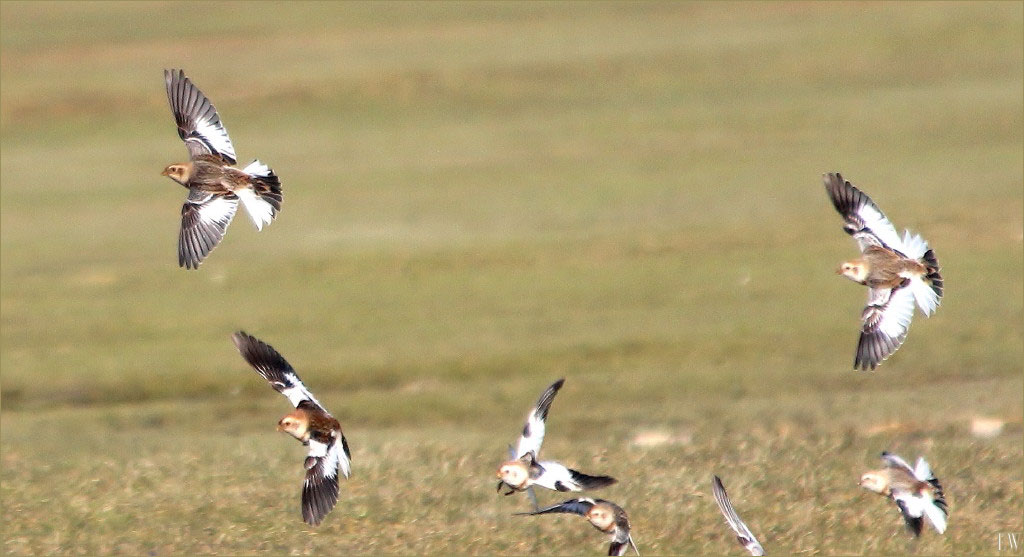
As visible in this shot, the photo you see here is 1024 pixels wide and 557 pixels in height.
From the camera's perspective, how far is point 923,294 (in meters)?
8.41

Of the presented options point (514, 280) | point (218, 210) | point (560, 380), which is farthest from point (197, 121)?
point (514, 280)

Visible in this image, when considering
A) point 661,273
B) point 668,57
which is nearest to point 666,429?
point 661,273

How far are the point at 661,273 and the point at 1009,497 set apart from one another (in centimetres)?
919

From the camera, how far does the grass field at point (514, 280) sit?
418 inches

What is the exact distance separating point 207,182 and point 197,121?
475 millimetres

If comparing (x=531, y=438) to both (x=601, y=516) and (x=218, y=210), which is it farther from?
(x=218, y=210)

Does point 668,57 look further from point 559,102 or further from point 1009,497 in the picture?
point 1009,497

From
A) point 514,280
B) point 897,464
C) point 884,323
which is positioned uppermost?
point 514,280

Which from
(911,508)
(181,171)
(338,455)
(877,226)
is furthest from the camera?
(181,171)

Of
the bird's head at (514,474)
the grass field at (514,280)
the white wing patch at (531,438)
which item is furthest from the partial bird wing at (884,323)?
the bird's head at (514,474)

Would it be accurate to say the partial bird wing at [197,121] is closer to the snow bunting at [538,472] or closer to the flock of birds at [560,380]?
the flock of birds at [560,380]

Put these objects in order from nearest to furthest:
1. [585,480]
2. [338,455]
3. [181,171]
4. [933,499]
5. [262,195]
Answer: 1. [338,455]
2. [585,480]
3. [933,499]
4. [262,195]
5. [181,171]

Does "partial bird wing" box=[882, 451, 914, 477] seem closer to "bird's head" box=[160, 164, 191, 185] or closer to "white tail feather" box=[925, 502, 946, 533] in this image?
"white tail feather" box=[925, 502, 946, 533]

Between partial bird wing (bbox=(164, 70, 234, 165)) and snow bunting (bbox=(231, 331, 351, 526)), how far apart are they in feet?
4.58
